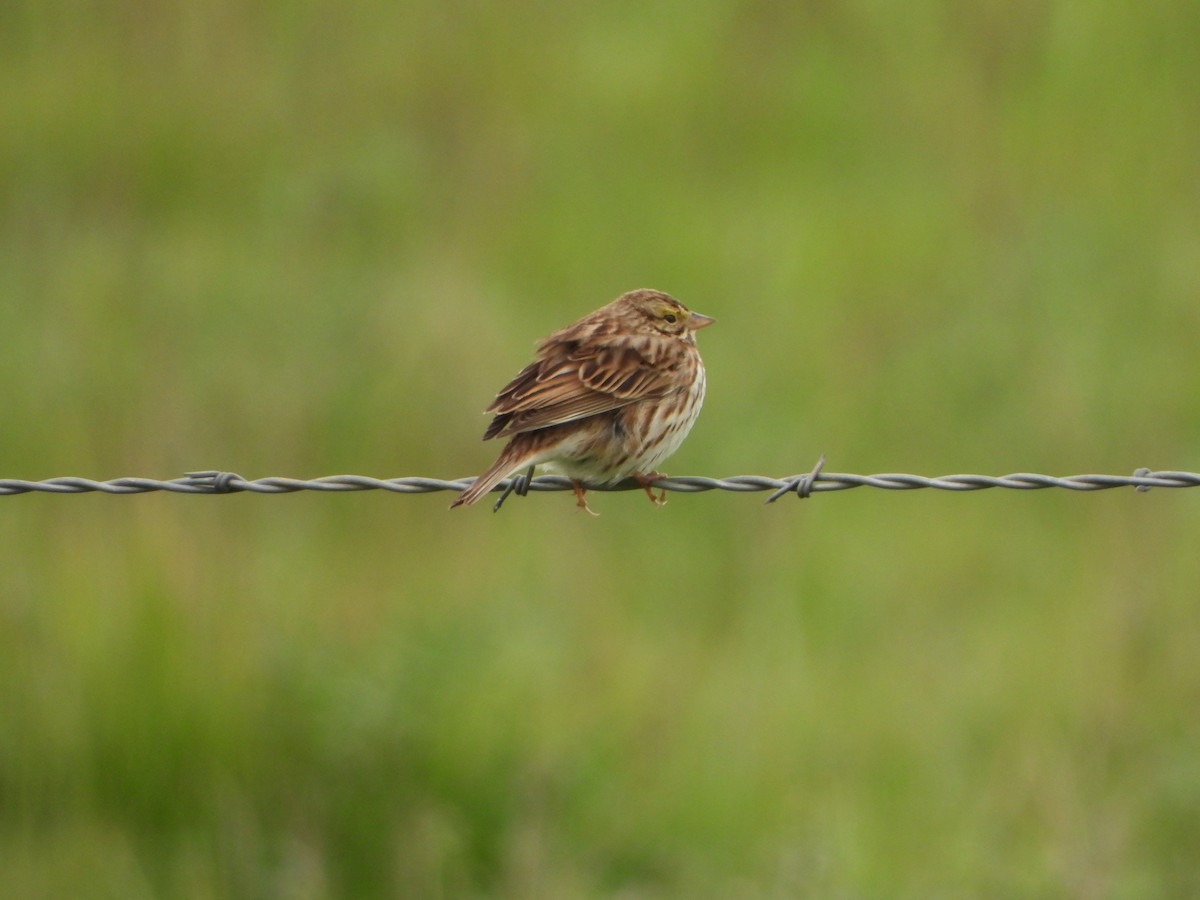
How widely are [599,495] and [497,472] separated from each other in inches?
141

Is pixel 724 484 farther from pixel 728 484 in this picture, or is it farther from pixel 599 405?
pixel 599 405

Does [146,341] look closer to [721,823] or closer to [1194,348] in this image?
[721,823]

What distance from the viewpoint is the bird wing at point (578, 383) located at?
6273 mm

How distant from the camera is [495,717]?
24.1ft

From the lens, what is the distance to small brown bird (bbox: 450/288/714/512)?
6.27 meters

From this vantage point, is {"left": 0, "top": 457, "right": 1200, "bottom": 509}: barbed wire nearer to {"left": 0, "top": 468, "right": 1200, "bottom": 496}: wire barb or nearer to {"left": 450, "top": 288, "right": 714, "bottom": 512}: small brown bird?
{"left": 0, "top": 468, "right": 1200, "bottom": 496}: wire barb

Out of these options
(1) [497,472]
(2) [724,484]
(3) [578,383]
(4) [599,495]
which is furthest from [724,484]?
(4) [599,495]

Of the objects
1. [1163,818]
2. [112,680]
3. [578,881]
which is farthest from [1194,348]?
[112,680]

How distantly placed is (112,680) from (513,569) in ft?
7.87

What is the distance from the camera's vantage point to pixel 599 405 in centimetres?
639

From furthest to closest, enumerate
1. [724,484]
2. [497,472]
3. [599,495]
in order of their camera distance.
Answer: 1. [599,495]
2. [497,472]
3. [724,484]

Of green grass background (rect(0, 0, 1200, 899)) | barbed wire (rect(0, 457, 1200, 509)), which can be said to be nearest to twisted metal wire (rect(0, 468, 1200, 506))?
barbed wire (rect(0, 457, 1200, 509))

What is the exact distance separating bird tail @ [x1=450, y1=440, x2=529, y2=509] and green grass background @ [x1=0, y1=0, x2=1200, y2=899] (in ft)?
4.84

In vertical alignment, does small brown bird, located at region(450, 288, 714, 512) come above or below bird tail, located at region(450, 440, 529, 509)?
above
